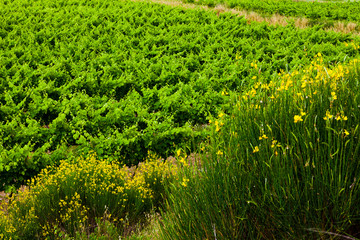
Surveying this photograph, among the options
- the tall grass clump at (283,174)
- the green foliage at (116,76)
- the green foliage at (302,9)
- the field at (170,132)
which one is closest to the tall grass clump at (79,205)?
the field at (170,132)

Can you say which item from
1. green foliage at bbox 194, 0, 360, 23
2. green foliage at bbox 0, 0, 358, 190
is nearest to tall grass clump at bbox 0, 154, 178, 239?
green foliage at bbox 0, 0, 358, 190

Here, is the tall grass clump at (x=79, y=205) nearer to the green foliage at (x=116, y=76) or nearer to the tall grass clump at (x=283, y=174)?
the green foliage at (x=116, y=76)

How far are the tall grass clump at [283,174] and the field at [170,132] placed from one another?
14 millimetres

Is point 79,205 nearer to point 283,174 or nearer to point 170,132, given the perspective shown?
point 170,132

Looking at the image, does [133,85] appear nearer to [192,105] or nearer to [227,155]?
[192,105]

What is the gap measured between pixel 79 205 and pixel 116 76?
491cm

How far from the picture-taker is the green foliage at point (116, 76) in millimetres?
5996

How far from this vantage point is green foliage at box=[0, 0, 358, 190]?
19.7 feet

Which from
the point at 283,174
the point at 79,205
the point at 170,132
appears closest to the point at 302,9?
the point at 170,132

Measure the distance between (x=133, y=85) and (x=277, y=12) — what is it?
1375cm

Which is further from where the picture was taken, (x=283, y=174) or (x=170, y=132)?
(x=170, y=132)

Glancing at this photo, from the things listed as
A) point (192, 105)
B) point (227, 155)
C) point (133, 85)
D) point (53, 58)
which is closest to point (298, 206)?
point (227, 155)

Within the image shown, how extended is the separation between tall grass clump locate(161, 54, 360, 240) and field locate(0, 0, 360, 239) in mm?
14

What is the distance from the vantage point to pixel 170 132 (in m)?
6.04
